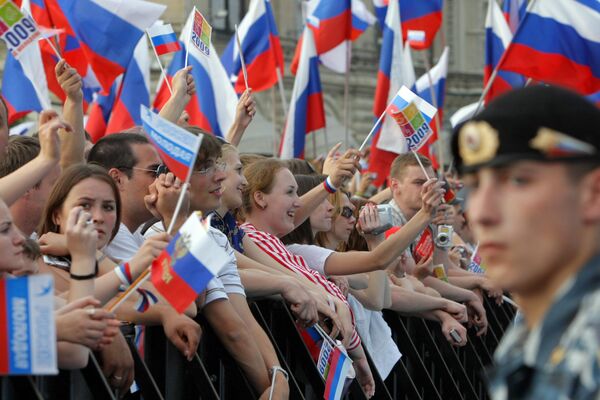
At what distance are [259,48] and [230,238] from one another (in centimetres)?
852

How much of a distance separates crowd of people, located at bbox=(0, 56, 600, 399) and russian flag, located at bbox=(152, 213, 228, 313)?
8.7 inches

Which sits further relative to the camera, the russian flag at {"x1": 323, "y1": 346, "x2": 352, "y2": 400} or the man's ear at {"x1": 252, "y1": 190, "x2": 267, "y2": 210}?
the man's ear at {"x1": 252, "y1": 190, "x2": 267, "y2": 210}

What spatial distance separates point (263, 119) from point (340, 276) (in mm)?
25513

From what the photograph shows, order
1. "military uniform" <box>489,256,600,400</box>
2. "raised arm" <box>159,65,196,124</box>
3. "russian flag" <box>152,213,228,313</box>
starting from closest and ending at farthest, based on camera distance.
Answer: "military uniform" <box>489,256,600,400</box>, "russian flag" <box>152,213,228,313</box>, "raised arm" <box>159,65,196,124</box>

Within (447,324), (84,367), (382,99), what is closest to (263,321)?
(84,367)

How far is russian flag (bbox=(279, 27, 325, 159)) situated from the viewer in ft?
46.3

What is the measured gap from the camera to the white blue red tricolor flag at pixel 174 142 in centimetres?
441

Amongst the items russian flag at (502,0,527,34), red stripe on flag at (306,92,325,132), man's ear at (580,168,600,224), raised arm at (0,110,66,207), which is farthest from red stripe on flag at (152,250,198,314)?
russian flag at (502,0,527,34)

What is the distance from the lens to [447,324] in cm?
809

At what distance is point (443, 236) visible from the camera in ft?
29.3

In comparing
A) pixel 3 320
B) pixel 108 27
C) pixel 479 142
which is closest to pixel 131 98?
pixel 108 27

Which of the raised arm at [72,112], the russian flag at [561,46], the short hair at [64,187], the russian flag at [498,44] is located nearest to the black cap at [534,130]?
the short hair at [64,187]

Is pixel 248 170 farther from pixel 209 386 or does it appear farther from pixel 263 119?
pixel 263 119

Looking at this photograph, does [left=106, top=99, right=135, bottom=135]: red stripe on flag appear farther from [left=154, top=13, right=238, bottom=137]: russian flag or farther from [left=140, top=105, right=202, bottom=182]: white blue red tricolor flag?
[left=140, top=105, right=202, bottom=182]: white blue red tricolor flag
